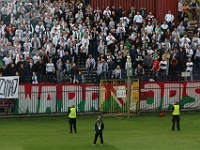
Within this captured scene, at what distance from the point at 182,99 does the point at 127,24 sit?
6.93m

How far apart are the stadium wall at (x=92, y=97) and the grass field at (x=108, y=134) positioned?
2.35 feet

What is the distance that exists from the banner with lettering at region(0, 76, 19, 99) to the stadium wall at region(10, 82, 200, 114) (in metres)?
0.37

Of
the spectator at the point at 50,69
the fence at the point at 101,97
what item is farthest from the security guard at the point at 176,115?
the spectator at the point at 50,69

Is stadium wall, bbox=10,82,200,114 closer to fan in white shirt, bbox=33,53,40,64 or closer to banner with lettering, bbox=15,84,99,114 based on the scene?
banner with lettering, bbox=15,84,99,114

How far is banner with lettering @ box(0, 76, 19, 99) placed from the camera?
4469 cm

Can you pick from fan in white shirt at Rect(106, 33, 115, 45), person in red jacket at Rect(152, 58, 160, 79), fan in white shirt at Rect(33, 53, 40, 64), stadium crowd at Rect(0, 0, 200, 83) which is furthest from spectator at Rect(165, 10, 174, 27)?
fan in white shirt at Rect(33, 53, 40, 64)

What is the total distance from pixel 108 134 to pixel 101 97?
640 centimetres

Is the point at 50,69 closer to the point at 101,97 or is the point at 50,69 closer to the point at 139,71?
the point at 101,97

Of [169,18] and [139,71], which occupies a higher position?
[169,18]

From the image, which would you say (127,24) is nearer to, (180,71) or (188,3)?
(180,71)

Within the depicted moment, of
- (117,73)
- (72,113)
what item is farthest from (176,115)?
(117,73)

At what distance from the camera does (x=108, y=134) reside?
1594 inches

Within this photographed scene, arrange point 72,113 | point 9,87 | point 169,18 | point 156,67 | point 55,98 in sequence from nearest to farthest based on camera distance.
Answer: point 72,113 < point 9,87 < point 55,98 < point 156,67 < point 169,18

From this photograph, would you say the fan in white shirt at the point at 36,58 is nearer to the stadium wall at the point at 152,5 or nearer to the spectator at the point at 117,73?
the spectator at the point at 117,73
